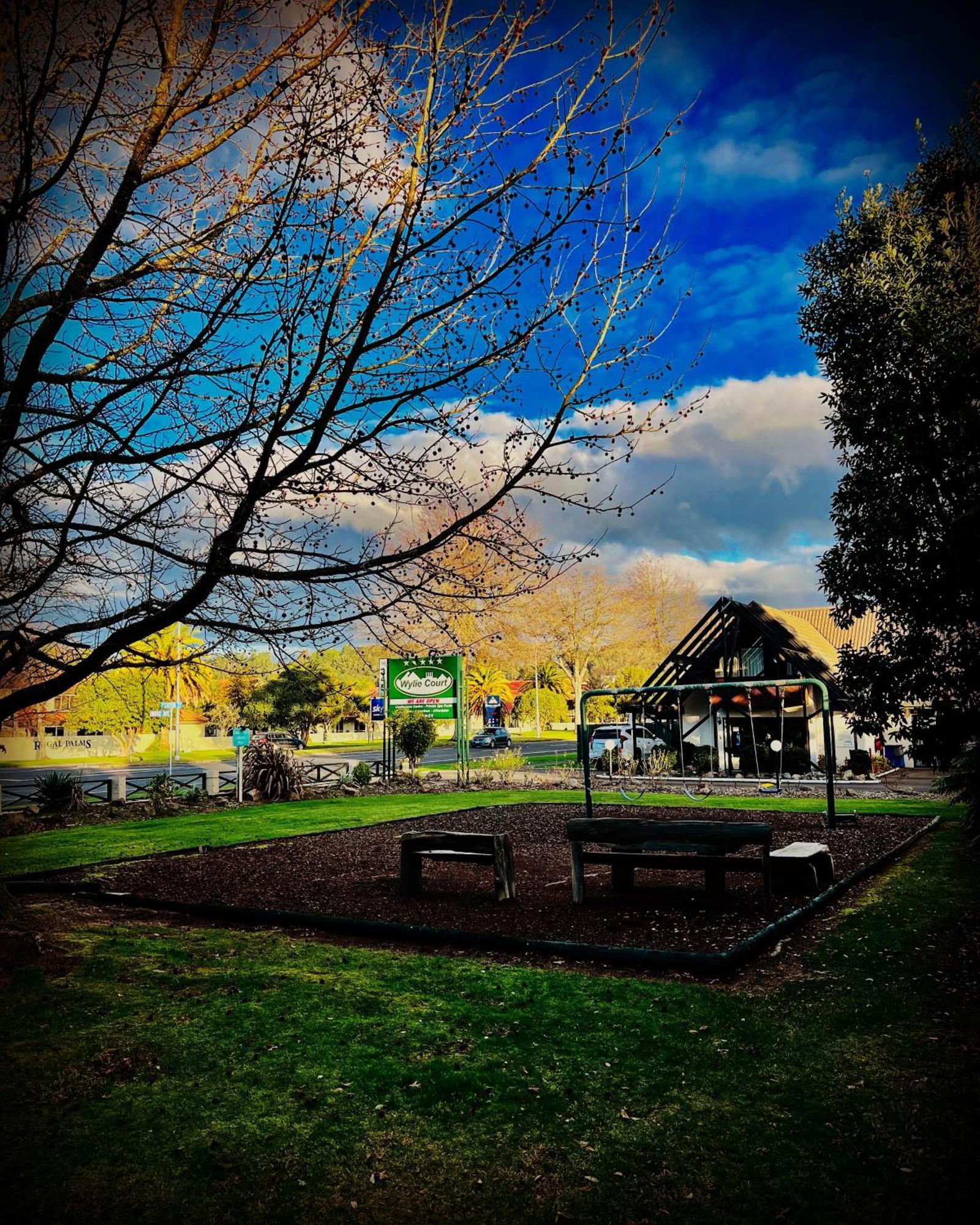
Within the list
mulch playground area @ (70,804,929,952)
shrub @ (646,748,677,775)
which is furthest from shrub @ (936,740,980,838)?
shrub @ (646,748,677,775)

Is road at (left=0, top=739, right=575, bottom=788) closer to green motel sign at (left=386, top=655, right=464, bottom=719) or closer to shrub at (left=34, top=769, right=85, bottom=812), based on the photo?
green motel sign at (left=386, top=655, right=464, bottom=719)

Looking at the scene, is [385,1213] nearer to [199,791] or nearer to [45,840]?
[45,840]

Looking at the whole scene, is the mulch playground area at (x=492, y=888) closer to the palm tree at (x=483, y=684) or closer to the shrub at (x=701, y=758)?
the shrub at (x=701, y=758)

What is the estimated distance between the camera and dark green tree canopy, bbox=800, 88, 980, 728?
1324 cm

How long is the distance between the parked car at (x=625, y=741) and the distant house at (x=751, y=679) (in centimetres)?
82

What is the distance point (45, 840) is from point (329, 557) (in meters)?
11.7

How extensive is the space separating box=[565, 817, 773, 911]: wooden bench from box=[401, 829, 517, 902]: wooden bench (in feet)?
2.18

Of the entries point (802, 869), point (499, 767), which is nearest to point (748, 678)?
point (499, 767)

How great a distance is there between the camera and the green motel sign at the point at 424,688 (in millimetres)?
24703

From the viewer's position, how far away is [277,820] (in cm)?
1712

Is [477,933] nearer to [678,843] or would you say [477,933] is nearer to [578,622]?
[678,843]

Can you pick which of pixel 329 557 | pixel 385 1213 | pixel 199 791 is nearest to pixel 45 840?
pixel 199 791

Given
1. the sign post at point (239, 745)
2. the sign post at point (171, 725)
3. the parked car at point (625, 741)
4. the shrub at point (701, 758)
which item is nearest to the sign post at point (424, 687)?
the sign post at point (239, 745)

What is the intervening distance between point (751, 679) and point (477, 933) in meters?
21.5
